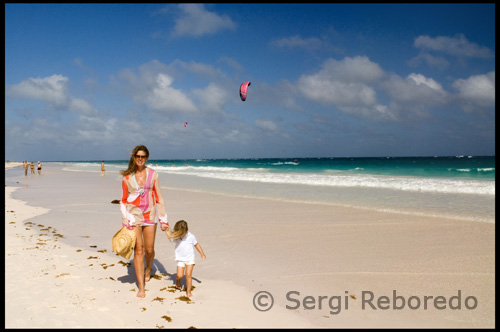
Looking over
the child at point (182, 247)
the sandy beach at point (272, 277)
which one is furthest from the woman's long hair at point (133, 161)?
the sandy beach at point (272, 277)

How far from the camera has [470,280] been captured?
5059mm

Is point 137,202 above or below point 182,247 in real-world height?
above

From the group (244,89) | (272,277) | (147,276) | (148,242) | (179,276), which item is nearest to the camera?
(179,276)

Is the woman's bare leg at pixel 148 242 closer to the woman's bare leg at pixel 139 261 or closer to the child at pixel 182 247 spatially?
the woman's bare leg at pixel 139 261

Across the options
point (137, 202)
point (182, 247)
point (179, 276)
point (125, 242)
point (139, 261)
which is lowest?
point (179, 276)

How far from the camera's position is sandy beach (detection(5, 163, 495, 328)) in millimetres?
3994

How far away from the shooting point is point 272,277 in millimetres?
5340

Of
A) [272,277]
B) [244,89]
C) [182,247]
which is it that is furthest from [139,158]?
[244,89]

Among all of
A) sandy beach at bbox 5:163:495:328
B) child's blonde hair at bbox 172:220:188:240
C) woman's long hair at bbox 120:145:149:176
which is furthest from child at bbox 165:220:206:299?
woman's long hair at bbox 120:145:149:176

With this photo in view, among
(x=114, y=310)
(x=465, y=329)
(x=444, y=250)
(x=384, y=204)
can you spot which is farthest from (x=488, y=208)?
(x=114, y=310)

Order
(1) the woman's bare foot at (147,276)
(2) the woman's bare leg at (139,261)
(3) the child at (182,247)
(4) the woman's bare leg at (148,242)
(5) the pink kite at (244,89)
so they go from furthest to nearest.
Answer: (5) the pink kite at (244,89) < (1) the woman's bare foot at (147,276) < (4) the woman's bare leg at (148,242) < (3) the child at (182,247) < (2) the woman's bare leg at (139,261)

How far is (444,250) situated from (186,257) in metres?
4.89

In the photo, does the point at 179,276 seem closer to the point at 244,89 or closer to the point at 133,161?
the point at 133,161

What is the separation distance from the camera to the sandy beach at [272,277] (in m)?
3.99
